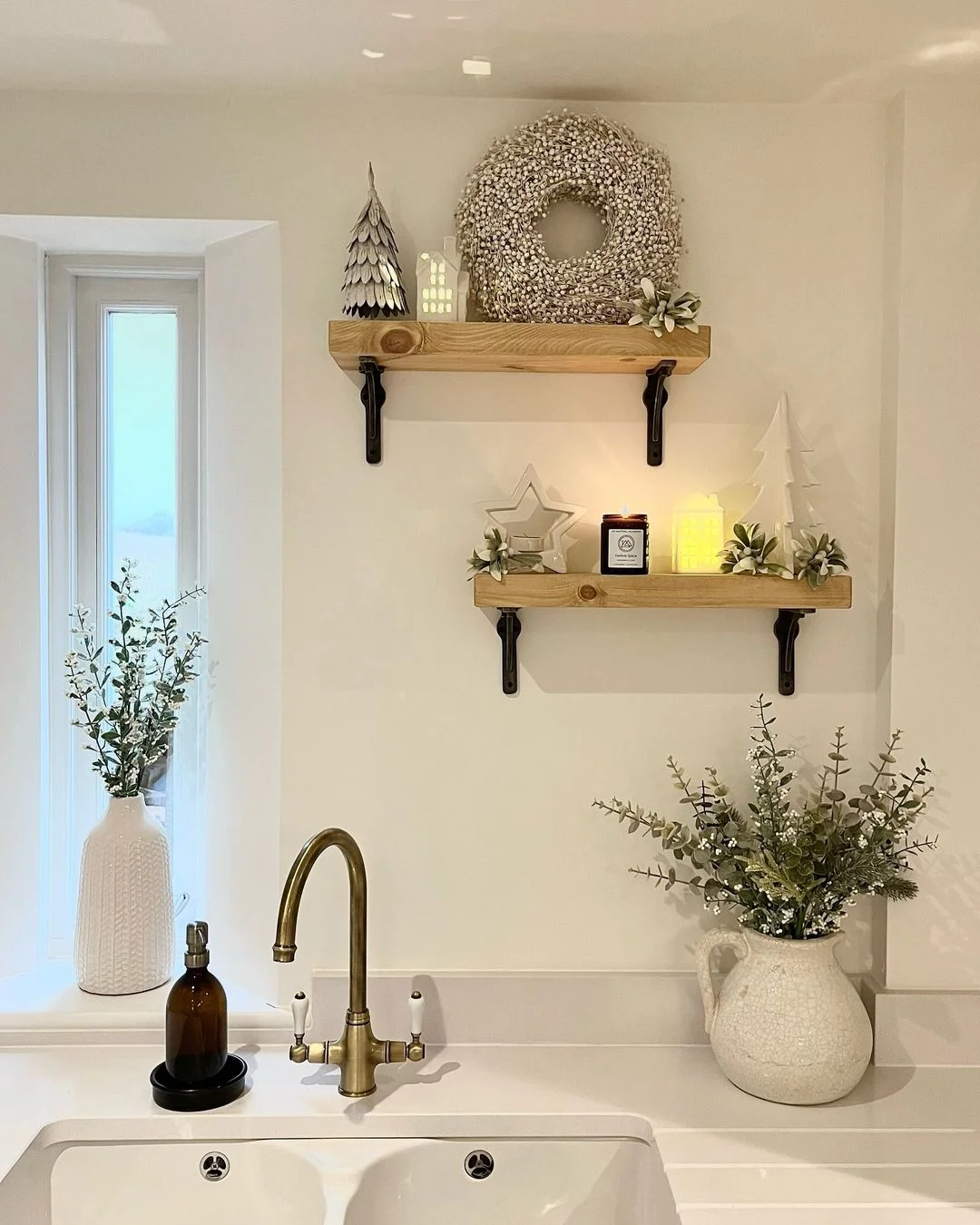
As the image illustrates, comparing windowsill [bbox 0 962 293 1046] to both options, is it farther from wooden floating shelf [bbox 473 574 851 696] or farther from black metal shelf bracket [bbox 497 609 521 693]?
wooden floating shelf [bbox 473 574 851 696]

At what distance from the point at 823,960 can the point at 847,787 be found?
282mm

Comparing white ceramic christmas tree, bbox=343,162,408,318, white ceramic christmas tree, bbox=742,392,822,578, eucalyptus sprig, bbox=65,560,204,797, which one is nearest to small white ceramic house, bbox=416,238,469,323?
white ceramic christmas tree, bbox=343,162,408,318

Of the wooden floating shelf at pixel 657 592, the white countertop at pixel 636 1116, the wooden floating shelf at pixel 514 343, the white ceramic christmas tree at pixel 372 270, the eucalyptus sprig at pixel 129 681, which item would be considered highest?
the white ceramic christmas tree at pixel 372 270

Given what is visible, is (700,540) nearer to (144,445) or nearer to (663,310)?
(663,310)

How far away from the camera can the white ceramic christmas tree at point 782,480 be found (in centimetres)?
157

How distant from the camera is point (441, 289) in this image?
5.14ft

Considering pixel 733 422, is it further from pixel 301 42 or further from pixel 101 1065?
pixel 101 1065

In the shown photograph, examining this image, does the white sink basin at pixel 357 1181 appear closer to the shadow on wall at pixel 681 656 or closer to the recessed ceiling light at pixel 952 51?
the shadow on wall at pixel 681 656

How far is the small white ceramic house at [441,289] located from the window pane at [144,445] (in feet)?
1.74

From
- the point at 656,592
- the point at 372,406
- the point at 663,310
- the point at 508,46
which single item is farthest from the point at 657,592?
the point at 508,46

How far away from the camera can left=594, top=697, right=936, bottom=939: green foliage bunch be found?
1.52 m

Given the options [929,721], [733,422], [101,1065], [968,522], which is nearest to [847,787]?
[929,721]

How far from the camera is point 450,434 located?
5.49ft

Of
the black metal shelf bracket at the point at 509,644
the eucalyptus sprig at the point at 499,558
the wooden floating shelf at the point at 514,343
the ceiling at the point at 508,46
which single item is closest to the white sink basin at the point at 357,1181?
the black metal shelf bracket at the point at 509,644
